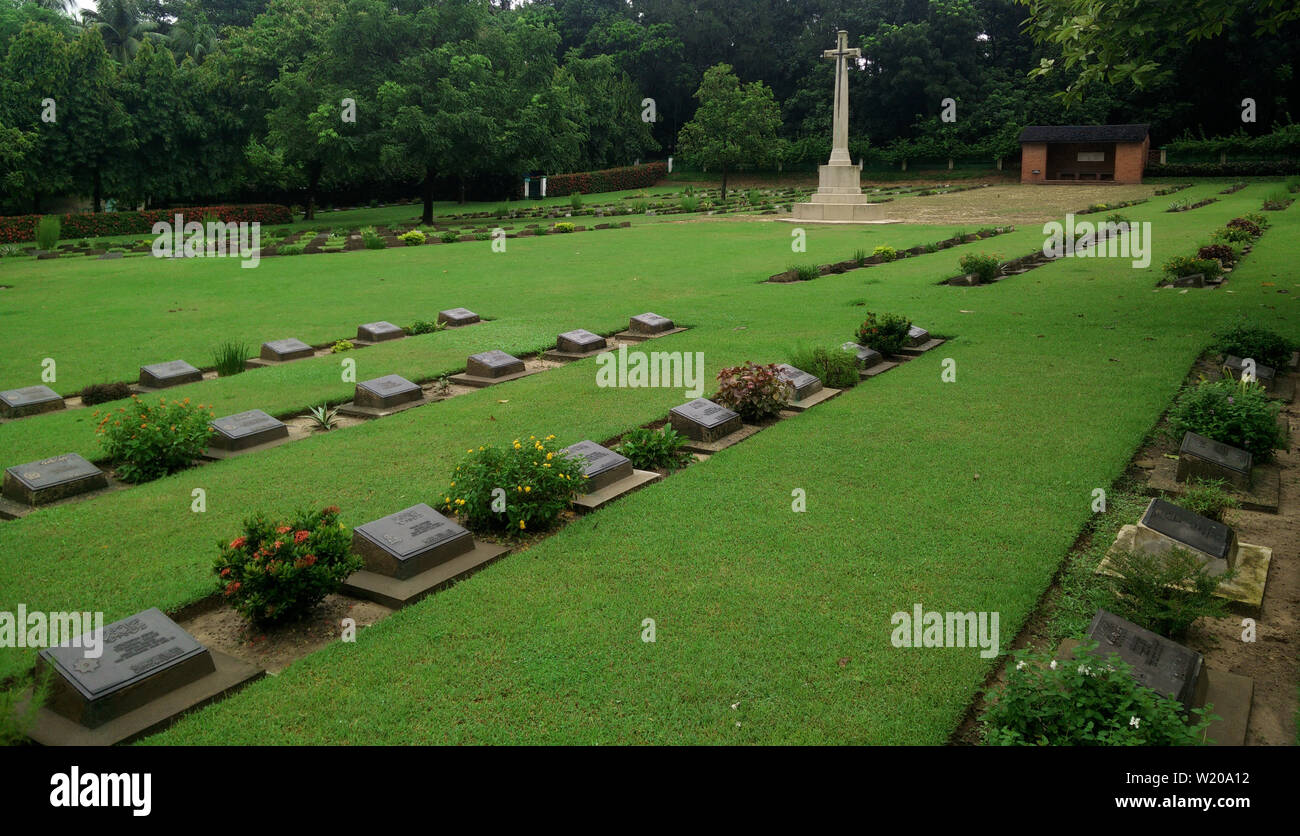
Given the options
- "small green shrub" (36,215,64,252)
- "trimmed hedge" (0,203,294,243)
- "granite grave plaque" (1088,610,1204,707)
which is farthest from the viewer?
"trimmed hedge" (0,203,294,243)

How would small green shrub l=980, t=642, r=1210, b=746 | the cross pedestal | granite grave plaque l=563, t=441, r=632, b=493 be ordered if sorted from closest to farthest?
small green shrub l=980, t=642, r=1210, b=746 < granite grave plaque l=563, t=441, r=632, b=493 < the cross pedestal

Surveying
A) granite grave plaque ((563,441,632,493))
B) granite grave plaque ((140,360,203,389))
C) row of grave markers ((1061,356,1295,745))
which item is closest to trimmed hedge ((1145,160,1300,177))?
row of grave markers ((1061,356,1295,745))

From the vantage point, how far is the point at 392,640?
4.68 metres

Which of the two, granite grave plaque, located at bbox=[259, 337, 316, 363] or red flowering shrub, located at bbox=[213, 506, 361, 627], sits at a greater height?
granite grave plaque, located at bbox=[259, 337, 316, 363]

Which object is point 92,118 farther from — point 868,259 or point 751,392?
point 751,392

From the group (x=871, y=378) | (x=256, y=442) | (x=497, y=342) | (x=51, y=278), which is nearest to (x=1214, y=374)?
(x=871, y=378)

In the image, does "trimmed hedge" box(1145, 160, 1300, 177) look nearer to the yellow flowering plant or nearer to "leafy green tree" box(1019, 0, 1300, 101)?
"leafy green tree" box(1019, 0, 1300, 101)

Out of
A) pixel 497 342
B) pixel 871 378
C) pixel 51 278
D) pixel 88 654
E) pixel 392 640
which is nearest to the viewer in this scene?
pixel 88 654

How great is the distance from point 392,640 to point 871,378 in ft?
23.4

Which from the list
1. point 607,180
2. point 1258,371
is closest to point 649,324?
point 1258,371

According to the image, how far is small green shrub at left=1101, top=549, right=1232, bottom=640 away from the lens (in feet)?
14.6

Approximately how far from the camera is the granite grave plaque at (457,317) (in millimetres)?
14070

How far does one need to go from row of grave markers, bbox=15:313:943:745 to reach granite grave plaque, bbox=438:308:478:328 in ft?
22.3
